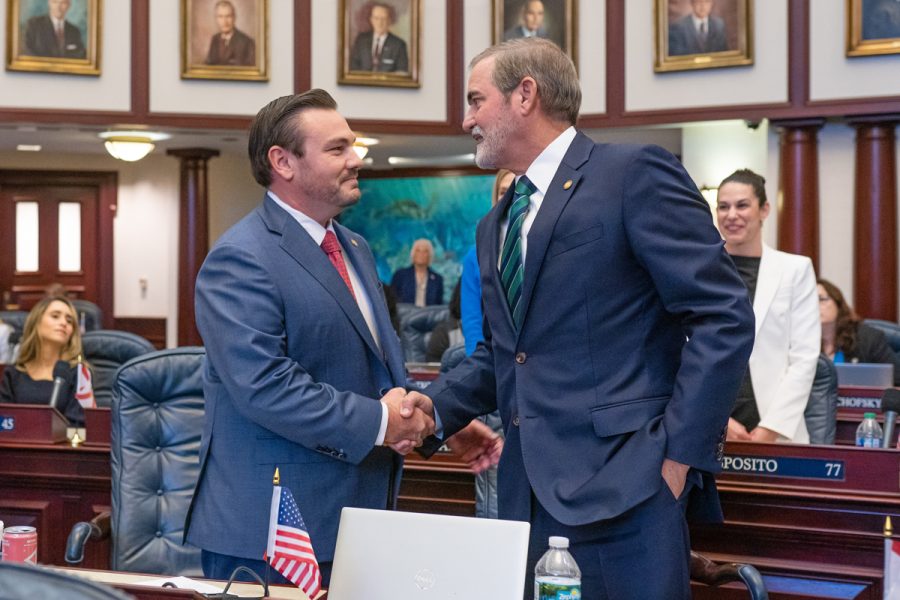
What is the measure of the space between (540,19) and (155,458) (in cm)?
825

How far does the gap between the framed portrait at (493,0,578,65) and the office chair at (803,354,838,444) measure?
708cm

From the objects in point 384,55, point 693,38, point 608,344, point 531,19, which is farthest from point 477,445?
point 384,55

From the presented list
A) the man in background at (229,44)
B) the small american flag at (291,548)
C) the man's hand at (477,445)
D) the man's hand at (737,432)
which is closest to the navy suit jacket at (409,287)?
the man in background at (229,44)

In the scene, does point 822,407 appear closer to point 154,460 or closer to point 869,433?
point 869,433

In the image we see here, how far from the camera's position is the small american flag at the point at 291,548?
2.04 meters

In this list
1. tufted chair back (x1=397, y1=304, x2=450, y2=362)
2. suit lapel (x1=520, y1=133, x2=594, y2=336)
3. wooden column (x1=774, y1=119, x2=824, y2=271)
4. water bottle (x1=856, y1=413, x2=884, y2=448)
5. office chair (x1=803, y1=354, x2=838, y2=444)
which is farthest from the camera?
wooden column (x1=774, y1=119, x2=824, y2=271)

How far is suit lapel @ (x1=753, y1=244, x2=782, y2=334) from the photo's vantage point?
374 cm

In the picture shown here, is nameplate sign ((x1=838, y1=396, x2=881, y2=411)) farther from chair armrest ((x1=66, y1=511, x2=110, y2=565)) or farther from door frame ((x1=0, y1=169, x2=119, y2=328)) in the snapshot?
door frame ((x1=0, y1=169, x2=119, y2=328))

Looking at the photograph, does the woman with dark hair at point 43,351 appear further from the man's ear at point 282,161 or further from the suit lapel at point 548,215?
the suit lapel at point 548,215

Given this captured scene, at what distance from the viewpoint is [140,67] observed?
10.9m

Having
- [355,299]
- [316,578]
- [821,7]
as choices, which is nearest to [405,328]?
[821,7]

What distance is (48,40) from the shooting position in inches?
423

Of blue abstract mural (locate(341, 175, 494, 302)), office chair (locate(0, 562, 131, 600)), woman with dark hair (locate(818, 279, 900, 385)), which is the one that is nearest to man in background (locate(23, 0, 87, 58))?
blue abstract mural (locate(341, 175, 494, 302))

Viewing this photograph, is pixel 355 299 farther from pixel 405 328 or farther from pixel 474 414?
pixel 405 328
